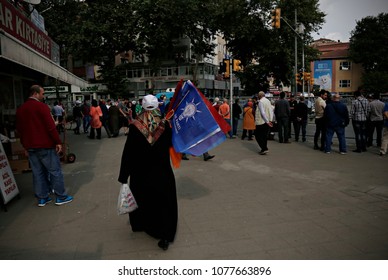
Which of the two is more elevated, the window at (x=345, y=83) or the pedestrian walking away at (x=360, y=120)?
the window at (x=345, y=83)

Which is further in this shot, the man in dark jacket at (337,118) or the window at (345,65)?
the window at (345,65)

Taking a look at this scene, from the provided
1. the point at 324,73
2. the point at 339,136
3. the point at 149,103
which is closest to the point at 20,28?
the point at 149,103

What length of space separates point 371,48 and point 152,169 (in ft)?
213

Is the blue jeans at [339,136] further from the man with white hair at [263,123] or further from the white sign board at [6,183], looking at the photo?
the white sign board at [6,183]

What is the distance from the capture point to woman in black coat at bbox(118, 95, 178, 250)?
153 inches

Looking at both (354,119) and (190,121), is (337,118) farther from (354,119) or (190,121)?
(190,121)

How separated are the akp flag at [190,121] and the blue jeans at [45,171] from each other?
246 cm

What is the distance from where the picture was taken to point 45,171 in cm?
554

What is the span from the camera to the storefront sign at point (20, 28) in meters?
6.48

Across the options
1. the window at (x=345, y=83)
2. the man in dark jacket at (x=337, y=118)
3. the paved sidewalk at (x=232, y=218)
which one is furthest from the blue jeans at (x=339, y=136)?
the window at (x=345, y=83)

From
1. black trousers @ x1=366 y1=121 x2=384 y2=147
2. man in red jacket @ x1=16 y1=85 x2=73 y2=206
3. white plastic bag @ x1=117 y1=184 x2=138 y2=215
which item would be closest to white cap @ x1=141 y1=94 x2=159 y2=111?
white plastic bag @ x1=117 y1=184 x2=138 y2=215

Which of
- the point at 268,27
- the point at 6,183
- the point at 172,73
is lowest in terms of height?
the point at 6,183

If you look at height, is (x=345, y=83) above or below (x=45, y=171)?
above

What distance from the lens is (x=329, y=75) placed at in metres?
65.9
